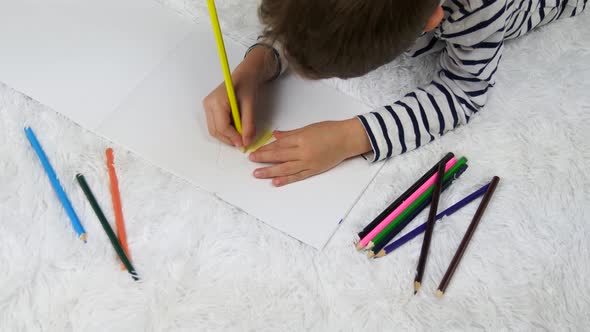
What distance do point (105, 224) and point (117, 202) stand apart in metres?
0.02

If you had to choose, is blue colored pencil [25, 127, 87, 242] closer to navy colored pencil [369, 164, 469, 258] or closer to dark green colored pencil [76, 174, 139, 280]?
dark green colored pencil [76, 174, 139, 280]

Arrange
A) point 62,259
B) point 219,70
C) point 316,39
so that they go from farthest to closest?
point 219,70
point 62,259
point 316,39

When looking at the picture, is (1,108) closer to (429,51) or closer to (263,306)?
(263,306)

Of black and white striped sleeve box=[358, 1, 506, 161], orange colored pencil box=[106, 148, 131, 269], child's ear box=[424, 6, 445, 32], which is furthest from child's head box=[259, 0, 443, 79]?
orange colored pencil box=[106, 148, 131, 269]

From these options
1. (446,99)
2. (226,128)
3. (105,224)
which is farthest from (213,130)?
(446,99)

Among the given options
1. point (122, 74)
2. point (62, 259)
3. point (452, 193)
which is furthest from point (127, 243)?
point (452, 193)

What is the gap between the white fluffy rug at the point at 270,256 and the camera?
1.44ft

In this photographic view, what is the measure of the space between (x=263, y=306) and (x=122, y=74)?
281mm

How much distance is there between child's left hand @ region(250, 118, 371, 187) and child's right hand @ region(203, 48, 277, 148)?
24mm

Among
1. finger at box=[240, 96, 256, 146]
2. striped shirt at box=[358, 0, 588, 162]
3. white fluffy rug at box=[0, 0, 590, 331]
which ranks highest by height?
striped shirt at box=[358, 0, 588, 162]

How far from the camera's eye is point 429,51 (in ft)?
1.84

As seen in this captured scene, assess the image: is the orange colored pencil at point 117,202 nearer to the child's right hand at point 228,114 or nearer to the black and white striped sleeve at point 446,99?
the child's right hand at point 228,114

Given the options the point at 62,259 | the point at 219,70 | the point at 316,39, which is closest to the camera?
the point at 316,39

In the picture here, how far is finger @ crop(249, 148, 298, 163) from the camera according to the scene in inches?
19.0
